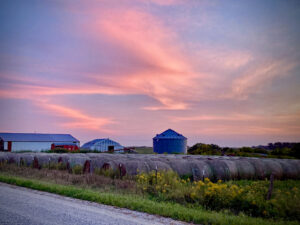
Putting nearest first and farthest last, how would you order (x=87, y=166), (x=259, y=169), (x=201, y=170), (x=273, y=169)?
(x=201, y=170)
(x=87, y=166)
(x=259, y=169)
(x=273, y=169)

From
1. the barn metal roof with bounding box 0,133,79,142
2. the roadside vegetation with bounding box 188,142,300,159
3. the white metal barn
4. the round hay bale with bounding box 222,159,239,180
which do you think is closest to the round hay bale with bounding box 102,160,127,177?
the round hay bale with bounding box 222,159,239,180

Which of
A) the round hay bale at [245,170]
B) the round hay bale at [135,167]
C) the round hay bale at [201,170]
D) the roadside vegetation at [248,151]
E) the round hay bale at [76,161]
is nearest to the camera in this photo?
the round hay bale at [135,167]

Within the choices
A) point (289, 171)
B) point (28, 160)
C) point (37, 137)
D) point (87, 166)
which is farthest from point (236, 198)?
point (37, 137)

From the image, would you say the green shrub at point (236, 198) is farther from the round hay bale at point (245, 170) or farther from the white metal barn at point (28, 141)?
the white metal barn at point (28, 141)

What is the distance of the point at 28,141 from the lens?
5797cm

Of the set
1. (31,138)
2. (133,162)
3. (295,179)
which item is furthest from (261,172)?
(31,138)

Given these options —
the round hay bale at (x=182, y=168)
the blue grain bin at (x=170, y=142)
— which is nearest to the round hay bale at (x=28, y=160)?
the round hay bale at (x=182, y=168)

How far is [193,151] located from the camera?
5097 cm

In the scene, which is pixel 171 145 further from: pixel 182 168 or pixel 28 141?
pixel 28 141

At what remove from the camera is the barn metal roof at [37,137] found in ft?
187

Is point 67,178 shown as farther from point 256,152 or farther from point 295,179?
point 256,152

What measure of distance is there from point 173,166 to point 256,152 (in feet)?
112

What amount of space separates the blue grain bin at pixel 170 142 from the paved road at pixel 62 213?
38.1 meters

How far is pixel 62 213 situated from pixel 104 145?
49.5 m
